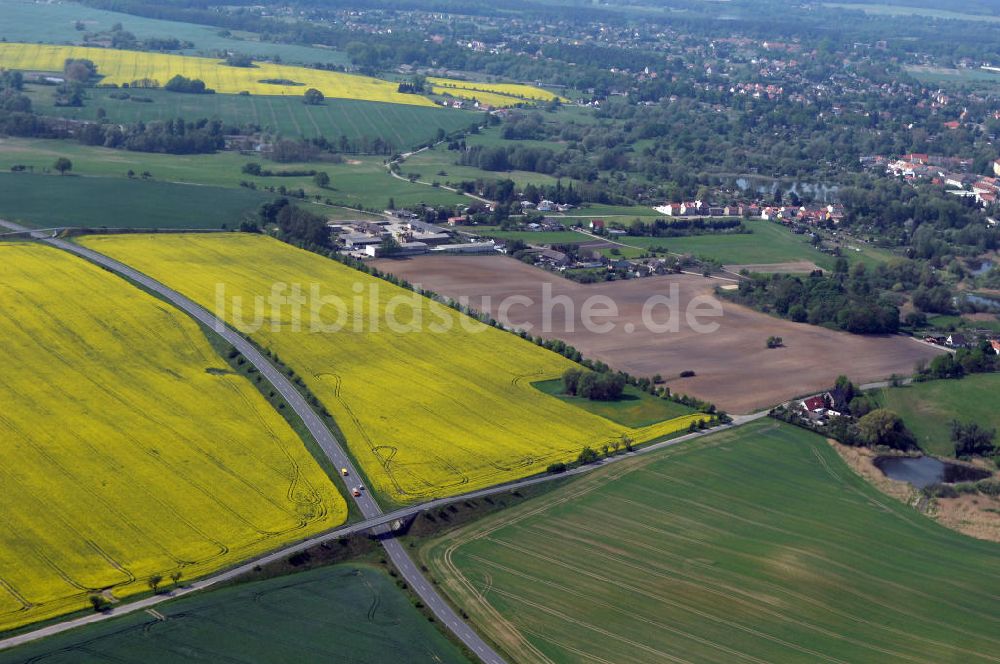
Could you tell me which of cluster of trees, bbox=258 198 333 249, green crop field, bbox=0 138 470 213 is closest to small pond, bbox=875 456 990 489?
cluster of trees, bbox=258 198 333 249

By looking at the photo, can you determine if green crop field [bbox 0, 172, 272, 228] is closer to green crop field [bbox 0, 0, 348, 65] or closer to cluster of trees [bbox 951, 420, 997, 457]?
cluster of trees [bbox 951, 420, 997, 457]

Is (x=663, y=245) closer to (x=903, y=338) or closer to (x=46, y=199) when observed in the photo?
(x=903, y=338)

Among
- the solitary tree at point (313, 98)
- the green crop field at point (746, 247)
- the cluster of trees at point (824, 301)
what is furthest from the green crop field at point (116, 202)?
the solitary tree at point (313, 98)

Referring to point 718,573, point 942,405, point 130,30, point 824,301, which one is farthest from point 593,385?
point 130,30

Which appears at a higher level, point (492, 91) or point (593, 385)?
point (492, 91)

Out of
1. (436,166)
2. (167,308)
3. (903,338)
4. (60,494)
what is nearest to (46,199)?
(167,308)

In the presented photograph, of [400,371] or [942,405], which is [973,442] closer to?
[942,405]
